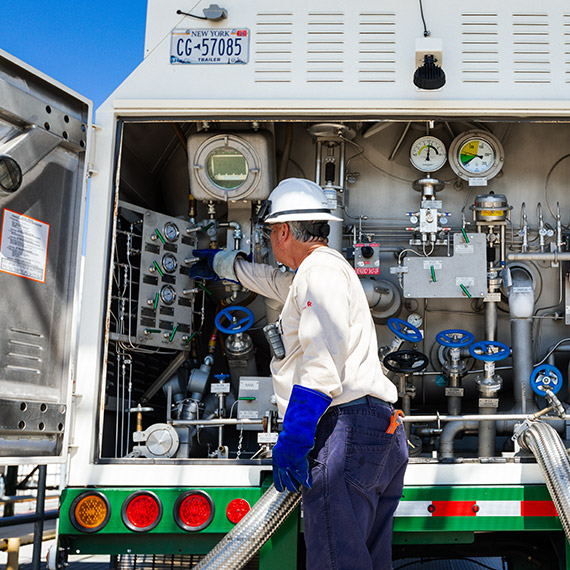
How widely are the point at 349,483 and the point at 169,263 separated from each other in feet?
6.33

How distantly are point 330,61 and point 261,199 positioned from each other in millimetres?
893

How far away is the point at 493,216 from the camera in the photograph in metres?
4.02

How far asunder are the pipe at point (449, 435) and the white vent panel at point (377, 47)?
170 cm

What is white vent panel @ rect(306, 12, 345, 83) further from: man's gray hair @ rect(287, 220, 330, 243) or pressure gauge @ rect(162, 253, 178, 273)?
pressure gauge @ rect(162, 253, 178, 273)

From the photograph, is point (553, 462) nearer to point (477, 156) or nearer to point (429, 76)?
point (429, 76)

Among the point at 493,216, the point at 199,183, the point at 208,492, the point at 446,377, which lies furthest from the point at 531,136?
the point at 208,492

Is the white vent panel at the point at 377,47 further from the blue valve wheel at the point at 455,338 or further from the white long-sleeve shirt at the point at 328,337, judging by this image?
the blue valve wheel at the point at 455,338

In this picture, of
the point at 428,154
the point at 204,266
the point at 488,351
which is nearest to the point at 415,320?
the point at 488,351

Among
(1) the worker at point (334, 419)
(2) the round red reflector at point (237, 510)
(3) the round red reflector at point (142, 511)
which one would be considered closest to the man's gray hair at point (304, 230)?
(1) the worker at point (334, 419)

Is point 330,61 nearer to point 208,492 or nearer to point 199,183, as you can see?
point 199,183

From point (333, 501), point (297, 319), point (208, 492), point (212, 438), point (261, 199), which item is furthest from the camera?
point (212, 438)

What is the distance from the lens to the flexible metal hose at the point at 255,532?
2.70 meters

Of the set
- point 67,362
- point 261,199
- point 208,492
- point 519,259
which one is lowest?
point 208,492

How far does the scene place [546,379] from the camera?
3781 mm
